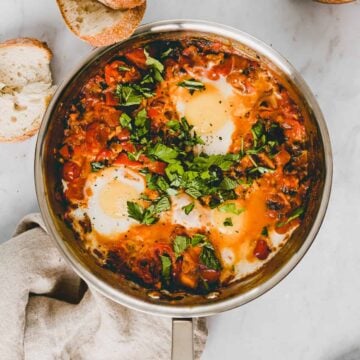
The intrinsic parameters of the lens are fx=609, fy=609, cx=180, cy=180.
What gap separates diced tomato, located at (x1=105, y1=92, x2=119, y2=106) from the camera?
2.92m

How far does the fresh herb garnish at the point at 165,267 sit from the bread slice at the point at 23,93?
93 centimetres

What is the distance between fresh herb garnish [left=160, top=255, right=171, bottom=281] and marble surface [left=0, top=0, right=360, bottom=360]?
1.36 feet

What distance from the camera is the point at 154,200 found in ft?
9.55

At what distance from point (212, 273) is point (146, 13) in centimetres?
132

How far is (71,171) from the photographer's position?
293cm

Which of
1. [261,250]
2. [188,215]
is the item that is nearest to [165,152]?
[188,215]

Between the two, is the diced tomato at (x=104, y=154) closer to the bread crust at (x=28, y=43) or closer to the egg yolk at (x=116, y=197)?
the egg yolk at (x=116, y=197)

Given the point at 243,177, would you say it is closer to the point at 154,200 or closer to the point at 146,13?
the point at 154,200

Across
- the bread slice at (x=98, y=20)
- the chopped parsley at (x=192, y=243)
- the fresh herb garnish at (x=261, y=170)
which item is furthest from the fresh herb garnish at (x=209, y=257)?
the bread slice at (x=98, y=20)

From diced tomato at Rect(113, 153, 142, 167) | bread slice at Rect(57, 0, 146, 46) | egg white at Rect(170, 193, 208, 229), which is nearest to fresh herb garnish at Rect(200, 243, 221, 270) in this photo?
egg white at Rect(170, 193, 208, 229)

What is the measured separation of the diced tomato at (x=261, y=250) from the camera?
9.50 ft

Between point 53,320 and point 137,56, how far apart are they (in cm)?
135

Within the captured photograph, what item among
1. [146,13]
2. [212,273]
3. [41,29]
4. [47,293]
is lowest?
[47,293]

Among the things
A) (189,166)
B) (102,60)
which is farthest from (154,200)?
(102,60)
